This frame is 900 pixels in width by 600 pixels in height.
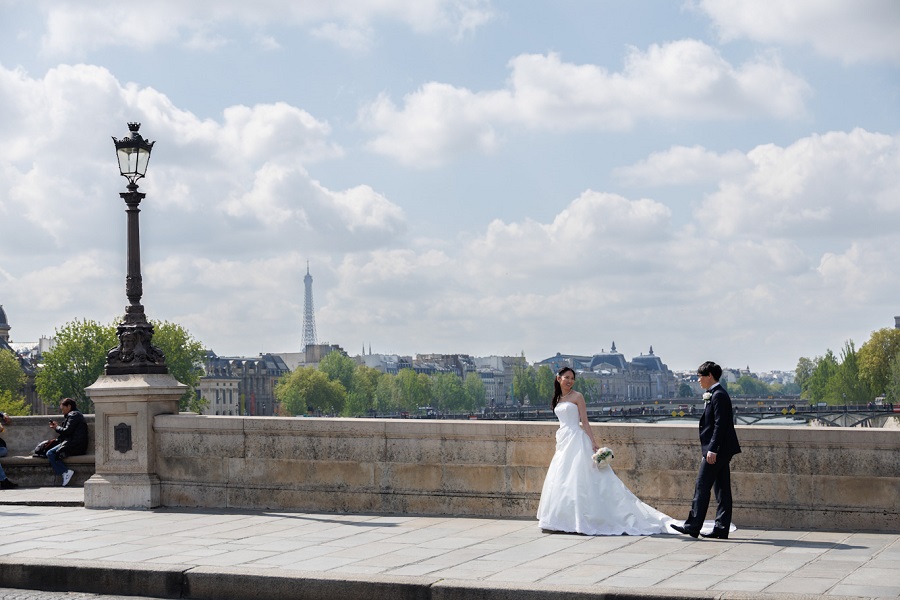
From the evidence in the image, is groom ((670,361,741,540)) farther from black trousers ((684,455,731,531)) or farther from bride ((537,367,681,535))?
bride ((537,367,681,535))

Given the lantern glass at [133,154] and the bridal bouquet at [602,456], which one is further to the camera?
the lantern glass at [133,154]

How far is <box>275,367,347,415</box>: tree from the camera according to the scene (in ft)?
576

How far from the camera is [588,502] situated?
1187 cm

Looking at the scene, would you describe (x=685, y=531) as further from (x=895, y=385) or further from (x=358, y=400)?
(x=358, y=400)

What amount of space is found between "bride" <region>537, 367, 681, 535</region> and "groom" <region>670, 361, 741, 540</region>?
0.42 metres

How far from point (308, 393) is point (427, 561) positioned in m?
171

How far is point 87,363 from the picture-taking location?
300 ft

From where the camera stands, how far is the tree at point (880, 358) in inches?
4985

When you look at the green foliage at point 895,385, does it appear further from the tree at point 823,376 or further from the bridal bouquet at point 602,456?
the bridal bouquet at point 602,456

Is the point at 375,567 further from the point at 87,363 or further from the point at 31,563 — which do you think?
the point at 87,363

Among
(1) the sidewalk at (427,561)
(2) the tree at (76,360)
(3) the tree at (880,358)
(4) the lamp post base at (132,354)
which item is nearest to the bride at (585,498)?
(1) the sidewalk at (427,561)

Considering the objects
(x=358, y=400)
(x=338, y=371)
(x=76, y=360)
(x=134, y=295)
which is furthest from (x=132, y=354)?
(x=338, y=371)

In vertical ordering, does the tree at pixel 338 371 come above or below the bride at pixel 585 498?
above

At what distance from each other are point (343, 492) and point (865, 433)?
5546 mm
